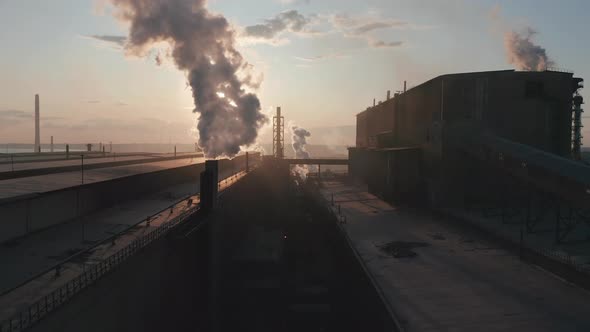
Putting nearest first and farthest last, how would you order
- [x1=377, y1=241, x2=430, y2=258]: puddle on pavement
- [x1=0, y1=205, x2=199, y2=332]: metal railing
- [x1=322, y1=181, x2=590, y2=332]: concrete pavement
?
[x1=0, y1=205, x2=199, y2=332]: metal railing < [x1=322, y1=181, x2=590, y2=332]: concrete pavement < [x1=377, y1=241, x2=430, y2=258]: puddle on pavement

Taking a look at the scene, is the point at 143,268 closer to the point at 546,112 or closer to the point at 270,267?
the point at 270,267

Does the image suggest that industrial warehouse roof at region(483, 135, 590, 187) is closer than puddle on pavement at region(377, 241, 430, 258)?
Yes

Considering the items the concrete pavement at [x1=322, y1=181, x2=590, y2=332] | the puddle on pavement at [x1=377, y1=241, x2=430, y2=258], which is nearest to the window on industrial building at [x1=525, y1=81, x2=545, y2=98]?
the concrete pavement at [x1=322, y1=181, x2=590, y2=332]

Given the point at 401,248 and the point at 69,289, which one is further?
the point at 401,248

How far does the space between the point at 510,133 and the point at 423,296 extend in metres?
28.3

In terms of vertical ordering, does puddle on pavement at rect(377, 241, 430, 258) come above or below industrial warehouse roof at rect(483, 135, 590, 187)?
below

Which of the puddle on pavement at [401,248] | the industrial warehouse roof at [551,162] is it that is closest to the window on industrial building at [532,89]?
the industrial warehouse roof at [551,162]

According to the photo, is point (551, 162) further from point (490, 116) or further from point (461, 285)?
point (490, 116)

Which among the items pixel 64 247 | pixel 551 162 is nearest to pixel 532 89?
pixel 551 162

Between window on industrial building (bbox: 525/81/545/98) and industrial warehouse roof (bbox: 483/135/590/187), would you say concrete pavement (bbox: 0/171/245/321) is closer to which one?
industrial warehouse roof (bbox: 483/135/590/187)

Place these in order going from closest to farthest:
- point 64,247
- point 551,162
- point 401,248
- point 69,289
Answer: point 69,289 → point 64,247 → point 551,162 → point 401,248

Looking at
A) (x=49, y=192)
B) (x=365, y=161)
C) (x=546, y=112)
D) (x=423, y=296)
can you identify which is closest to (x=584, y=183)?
(x=423, y=296)

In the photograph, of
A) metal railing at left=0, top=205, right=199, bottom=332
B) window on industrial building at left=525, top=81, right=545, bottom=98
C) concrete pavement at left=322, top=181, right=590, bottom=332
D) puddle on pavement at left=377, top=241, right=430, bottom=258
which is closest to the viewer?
metal railing at left=0, top=205, right=199, bottom=332

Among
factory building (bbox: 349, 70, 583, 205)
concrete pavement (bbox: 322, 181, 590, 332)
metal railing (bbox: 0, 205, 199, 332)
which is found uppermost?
factory building (bbox: 349, 70, 583, 205)
